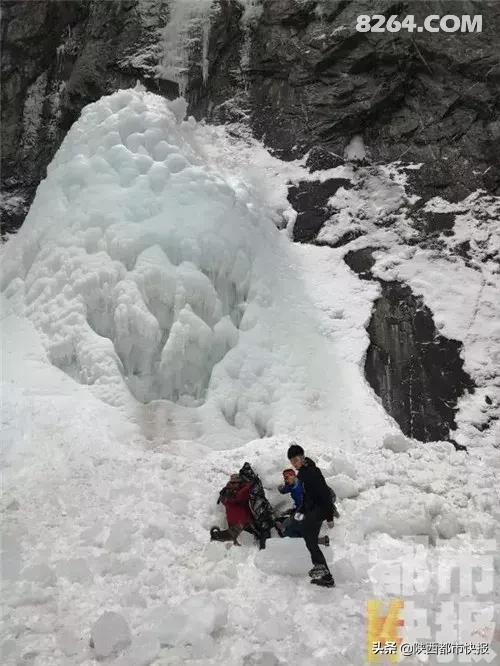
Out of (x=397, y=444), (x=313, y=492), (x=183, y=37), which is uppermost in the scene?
(x=183, y=37)

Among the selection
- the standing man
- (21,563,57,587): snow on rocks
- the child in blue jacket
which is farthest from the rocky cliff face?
(21,563,57,587): snow on rocks

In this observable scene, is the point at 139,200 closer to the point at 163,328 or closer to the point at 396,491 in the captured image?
the point at 163,328

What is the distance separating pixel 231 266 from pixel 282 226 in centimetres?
360

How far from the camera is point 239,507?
5.89 metres

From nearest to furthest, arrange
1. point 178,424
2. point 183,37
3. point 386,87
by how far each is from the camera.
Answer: point 178,424, point 386,87, point 183,37

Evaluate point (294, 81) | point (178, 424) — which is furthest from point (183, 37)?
point (178, 424)

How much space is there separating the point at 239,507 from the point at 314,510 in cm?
120

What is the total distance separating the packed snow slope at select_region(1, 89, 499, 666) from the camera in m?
4.57

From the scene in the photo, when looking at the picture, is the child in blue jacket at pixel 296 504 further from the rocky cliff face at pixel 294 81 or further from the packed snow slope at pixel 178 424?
the rocky cliff face at pixel 294 81

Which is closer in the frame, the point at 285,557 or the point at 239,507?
the point at 285,557

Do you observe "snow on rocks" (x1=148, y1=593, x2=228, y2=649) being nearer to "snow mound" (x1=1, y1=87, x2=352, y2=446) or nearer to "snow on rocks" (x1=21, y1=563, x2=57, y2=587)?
"snow on rocks" (x1=21, y1=563, x2=57, y2=587)

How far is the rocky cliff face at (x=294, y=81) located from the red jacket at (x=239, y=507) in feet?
19.1

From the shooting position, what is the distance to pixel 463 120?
14.2 meters

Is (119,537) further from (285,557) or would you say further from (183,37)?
(183,37)
